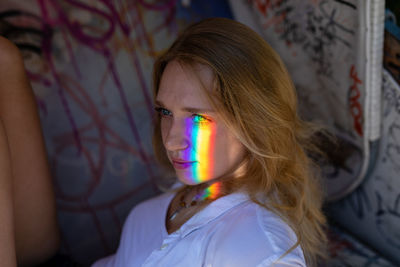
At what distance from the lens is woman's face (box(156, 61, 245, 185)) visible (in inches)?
43.3

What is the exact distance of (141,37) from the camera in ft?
6.77

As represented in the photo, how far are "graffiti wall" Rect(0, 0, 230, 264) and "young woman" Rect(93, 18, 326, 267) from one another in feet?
2.76

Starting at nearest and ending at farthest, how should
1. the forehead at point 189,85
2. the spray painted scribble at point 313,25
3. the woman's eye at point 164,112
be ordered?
the forehead at point 189,85
the woman's eye at point 164,112
the spray painted scribble at point 313,25

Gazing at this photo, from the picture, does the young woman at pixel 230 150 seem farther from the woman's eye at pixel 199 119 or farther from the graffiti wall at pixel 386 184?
the graffiti wall at pixel 386 184

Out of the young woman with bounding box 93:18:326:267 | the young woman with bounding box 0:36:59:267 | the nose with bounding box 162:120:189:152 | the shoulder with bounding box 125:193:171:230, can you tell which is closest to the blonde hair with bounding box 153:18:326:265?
the young woman with bounding box 93:18:326:267

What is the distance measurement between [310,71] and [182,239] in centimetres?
95

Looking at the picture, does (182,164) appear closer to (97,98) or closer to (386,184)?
(386,184)

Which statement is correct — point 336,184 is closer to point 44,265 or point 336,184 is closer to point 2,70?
point 44,265

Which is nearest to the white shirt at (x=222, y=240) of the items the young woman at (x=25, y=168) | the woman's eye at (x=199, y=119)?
the woman's eye at (x=199, y=119)

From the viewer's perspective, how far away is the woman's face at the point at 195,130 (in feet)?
3.60

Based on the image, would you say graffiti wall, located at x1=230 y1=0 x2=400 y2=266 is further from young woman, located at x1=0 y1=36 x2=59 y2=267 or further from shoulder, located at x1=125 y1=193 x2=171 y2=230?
young woman, located at x1=0 y1=36 x2=59 y2=267

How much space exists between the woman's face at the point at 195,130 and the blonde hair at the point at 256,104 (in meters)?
0.03

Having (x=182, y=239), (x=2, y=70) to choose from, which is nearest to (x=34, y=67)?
(x=2, y=70)

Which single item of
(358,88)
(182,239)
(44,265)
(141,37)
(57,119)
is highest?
(141,37)
